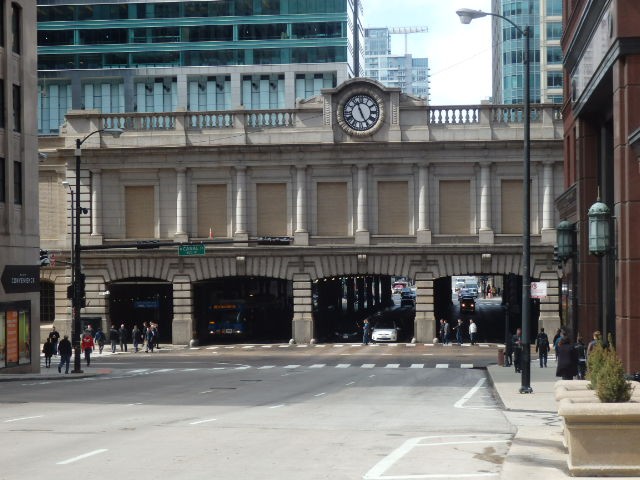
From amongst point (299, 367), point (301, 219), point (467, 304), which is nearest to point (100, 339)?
point (301, 219)

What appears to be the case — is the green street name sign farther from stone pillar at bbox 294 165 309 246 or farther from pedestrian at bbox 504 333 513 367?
pedestrian at bbox 504 333 513 367

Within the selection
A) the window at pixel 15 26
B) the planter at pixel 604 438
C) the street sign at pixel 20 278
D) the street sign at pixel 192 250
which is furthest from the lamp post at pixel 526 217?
the street sign at pixel 192 250

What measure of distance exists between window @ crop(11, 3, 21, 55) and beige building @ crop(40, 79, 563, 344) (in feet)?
76.1

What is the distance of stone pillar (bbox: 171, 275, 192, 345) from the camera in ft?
236

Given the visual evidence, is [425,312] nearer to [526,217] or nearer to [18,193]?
[18,193]

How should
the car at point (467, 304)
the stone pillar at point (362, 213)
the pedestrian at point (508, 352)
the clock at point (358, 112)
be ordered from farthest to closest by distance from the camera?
the car at point (467, 304)
the clock at point (358, 112)
the stone pillar at point (362, 213)
the pedestrian at point (508, 352)

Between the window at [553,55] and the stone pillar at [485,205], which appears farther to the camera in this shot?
the window at [553,55]

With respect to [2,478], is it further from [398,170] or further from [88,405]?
[398,170]

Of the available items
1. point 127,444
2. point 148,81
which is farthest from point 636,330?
point 148,81

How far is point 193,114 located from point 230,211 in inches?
266

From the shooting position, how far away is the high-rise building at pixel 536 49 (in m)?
137

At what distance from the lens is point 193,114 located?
72.2 meters

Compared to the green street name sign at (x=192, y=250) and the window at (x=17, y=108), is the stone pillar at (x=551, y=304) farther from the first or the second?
the window at (x=17, y=108)

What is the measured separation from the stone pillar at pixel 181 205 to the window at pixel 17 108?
77.1ft
